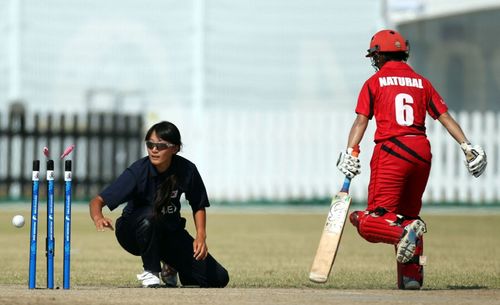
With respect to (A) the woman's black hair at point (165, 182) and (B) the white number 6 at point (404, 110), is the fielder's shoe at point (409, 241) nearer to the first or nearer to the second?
(B) the white number 6 at point (404, 110)

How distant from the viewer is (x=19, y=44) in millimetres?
28062

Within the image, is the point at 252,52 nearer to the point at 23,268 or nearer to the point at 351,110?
the point at 351,110

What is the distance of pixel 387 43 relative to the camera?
34.5ft

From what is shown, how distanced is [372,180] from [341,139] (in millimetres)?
15504

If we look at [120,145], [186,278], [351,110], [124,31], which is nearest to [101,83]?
[124,31]

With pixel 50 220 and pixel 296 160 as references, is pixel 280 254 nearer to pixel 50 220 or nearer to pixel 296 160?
pixel 50 220

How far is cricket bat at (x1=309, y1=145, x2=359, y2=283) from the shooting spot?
31.6 ft

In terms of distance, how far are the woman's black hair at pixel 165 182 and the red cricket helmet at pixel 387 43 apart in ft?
5.60

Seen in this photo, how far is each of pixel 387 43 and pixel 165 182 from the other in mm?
2034

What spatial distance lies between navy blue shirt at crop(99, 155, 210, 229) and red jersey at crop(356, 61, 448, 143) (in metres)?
1.35

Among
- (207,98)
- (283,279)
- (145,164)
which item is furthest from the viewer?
(207,98)

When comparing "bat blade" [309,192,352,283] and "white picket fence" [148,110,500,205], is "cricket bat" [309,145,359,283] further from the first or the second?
"white picket fence" [148,110,500,205]

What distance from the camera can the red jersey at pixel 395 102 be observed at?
10219 millimetres

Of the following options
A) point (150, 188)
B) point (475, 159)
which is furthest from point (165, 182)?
point (475, 159)
